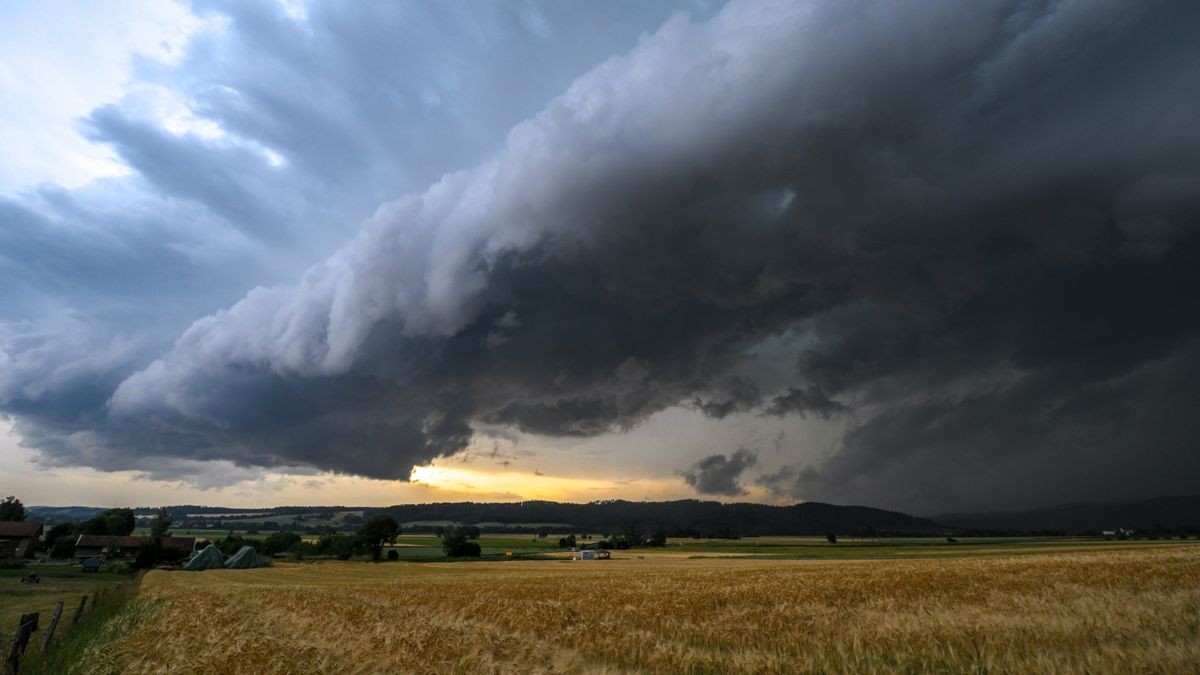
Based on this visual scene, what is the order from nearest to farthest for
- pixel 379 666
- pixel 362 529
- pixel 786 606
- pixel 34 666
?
1. pixel 379 666
2. pixel 34 666
3. pixel 786 606
4. pixel 362 529

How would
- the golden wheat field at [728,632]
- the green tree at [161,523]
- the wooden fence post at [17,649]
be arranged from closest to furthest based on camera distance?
the golden wheat field at [728,632]
the wooden fence post at [17,649]
the green tree at [161,523]

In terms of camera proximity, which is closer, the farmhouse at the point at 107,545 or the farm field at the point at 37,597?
the farm field at the point at 37,597

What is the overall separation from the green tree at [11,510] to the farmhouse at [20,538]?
51.6 metres

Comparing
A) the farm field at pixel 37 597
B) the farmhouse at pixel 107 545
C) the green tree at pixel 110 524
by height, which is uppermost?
the green tree at pixel 110 524

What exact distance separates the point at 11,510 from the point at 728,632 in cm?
20467

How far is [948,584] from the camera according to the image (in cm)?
2044

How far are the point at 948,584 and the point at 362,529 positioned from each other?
11544 centimetres

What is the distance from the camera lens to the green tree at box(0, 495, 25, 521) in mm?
143637

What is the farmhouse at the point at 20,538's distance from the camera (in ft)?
334

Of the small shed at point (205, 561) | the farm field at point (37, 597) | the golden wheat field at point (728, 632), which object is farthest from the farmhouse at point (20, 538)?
the golden wheat field at point (728, 632)

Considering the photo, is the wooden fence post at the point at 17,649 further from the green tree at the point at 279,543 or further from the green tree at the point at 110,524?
the green tree at the point at 110,524

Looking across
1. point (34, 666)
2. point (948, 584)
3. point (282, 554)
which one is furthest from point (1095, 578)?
point (282, 554)

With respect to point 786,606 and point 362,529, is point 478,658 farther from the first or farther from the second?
point 362,529

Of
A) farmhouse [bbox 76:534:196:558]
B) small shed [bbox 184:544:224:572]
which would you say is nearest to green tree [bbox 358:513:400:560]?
farmhouse [bbox 76:534:196:558]
